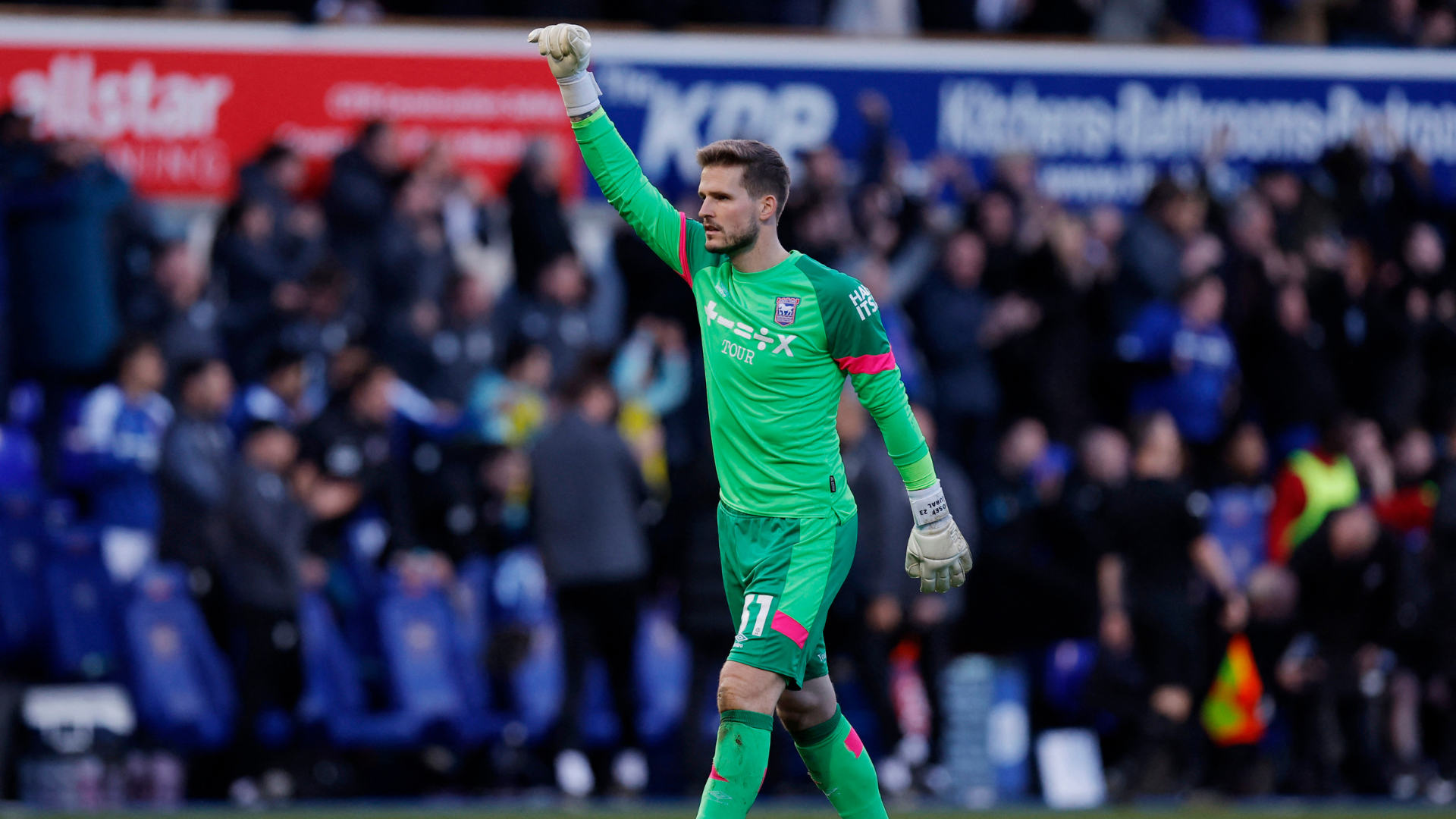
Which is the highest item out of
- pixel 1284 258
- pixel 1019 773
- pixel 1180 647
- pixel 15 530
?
pixel 1284 258

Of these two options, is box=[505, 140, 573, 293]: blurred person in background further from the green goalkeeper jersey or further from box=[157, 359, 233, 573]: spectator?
the green goalkeeper jersey

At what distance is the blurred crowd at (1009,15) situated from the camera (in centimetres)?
1567

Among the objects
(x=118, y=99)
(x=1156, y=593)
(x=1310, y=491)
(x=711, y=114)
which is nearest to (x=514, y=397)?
(x=711, y=114)

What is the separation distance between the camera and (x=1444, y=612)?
14492 millimetres

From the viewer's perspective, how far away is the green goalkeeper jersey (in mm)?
7168

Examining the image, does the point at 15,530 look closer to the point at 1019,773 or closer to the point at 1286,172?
the point at 1019,773

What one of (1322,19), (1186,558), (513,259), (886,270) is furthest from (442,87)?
(1322,19)

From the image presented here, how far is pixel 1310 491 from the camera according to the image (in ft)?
47.9

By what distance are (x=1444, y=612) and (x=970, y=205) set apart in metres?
4.43

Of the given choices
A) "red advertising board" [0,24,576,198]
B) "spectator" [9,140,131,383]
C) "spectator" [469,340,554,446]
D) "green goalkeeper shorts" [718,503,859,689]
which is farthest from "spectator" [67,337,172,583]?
"green goalkeeper shorts" [718,503,859,689]

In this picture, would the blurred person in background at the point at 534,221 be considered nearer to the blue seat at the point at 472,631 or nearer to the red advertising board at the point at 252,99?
the red advertising board at the point at 252,99

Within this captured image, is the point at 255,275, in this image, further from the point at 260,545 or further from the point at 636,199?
the point at 636,199

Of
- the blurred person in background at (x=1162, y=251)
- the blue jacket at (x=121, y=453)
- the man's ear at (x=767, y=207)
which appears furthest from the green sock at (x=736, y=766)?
the blurred person in background at (x=1162, y=251)

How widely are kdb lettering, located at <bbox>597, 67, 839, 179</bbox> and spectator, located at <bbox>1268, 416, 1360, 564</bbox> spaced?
4395 millimetres
